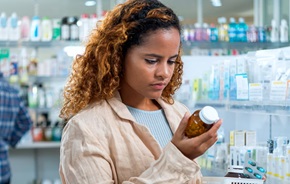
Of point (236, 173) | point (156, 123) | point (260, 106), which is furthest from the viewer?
point (260, 106)

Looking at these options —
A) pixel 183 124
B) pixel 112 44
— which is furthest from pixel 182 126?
pixel 112 44

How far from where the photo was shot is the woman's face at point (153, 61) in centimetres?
138

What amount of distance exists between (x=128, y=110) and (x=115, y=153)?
0.15 m

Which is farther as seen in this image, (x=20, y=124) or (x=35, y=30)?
(x=35, y=30)

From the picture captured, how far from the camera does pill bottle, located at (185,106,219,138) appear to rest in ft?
4.12

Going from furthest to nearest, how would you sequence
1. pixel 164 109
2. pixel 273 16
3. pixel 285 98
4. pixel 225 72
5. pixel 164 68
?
pixel 273 16
pixel 225 72
pixel 285 98
pixel 164 109
pixel 164 68

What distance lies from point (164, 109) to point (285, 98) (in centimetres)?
80

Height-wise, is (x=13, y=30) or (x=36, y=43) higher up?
(x=13, y=30)

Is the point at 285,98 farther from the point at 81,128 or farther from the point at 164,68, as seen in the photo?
the point at 81,128

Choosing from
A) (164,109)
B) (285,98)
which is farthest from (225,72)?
(164,109)

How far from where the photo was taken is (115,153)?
1.35m

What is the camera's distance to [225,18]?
23.0ft

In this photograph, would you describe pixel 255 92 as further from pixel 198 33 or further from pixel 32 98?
pixel 32 98

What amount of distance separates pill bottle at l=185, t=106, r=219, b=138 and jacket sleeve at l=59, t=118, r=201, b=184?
0.06 metres
